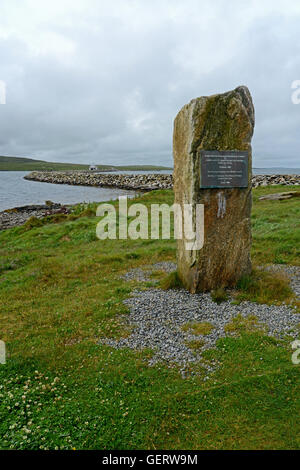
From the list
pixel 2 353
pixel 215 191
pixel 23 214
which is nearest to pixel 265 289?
pixel 215 191

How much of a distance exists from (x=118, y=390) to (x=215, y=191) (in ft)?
20.5

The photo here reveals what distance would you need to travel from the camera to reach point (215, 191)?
30.9 feet

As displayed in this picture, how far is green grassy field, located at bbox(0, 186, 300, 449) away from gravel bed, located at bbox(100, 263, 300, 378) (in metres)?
0.31

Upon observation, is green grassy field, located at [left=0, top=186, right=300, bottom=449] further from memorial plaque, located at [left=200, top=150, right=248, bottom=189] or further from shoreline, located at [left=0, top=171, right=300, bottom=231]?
shoreline, located at [left=0, top=171, right=300, bottom=231]

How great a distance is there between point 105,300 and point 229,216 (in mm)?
4841

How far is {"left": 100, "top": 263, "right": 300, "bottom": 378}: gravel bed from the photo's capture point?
6.91m

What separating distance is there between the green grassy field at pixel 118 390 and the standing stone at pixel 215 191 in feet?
8.69

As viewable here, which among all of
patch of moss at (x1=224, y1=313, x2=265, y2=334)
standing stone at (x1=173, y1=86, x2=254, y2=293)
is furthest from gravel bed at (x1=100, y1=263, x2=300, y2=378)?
standing stone at (x1=173, y1=86, x2=254, y2=293)

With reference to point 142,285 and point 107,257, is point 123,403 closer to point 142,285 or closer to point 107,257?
point 142,285

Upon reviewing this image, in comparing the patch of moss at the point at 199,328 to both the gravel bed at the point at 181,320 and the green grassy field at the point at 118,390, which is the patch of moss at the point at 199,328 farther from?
the green grassy field at the point at 118,390

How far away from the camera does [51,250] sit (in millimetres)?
17750

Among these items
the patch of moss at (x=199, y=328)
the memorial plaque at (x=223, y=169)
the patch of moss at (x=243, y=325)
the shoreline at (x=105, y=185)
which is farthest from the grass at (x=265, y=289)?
the shoreline at (x=105, y=185)

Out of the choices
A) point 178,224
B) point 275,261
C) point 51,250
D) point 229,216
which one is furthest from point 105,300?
point 51,250

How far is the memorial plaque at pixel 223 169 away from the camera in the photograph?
920 cm
